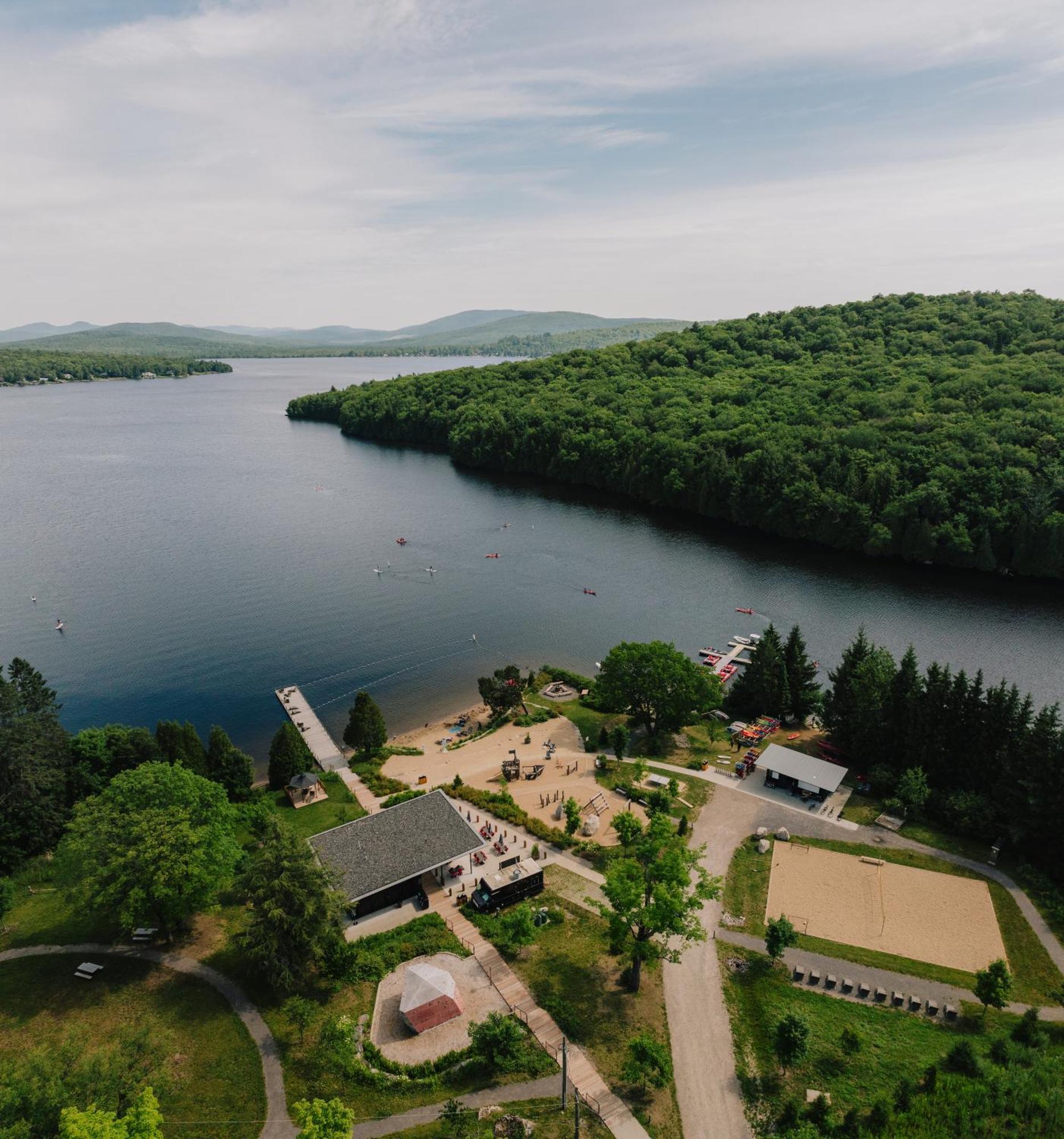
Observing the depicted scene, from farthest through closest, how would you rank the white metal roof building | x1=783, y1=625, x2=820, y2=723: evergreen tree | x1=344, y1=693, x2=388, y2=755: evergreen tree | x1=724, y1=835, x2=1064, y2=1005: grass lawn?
1. x1=783, y1=625, x2=820, y2=723: evergreen tree
2. x1=344, y1=693, x2=388, y2=755: evergreen tree
3. the white metal roof building
4. x1=724, y1=835, x2=1064, y2=1005: grass lawn

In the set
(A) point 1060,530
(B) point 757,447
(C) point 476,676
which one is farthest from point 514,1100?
(B) point 757,447

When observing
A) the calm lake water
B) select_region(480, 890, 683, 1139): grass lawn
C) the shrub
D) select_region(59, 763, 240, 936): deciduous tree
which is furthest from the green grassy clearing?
the calm lake water

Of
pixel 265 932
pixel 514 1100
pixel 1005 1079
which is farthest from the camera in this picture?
pixel 265 932

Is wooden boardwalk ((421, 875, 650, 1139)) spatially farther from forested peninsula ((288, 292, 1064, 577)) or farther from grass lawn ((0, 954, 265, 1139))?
forested peninsula ((288, 292, 1064, 577))

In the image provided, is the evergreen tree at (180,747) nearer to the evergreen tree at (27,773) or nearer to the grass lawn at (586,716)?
the evergreen tree at (27,773)

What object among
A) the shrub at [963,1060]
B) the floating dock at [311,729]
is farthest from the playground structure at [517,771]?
the shrub at [963,1060]

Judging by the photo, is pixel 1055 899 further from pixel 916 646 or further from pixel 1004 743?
pixel 916 646
